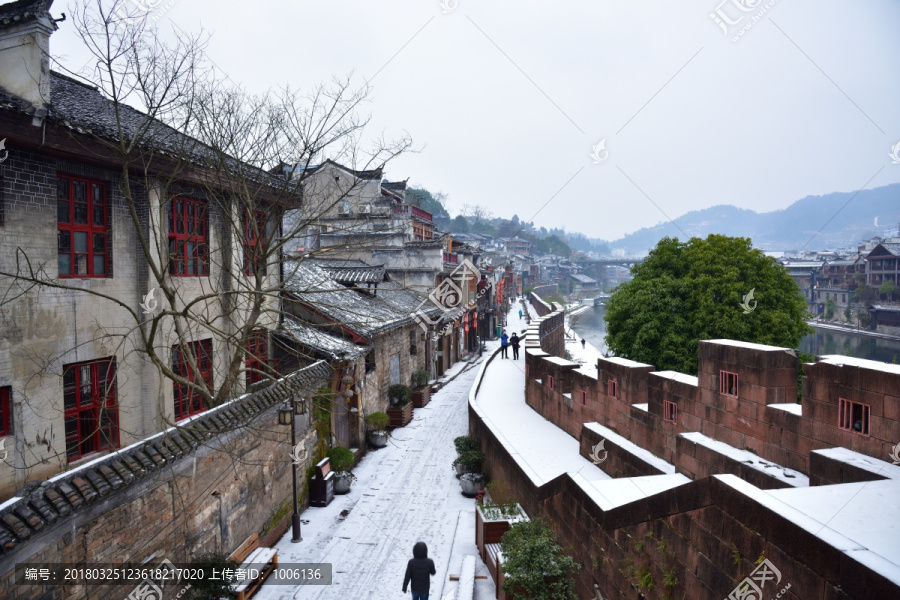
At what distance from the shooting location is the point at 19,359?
22.2 ft

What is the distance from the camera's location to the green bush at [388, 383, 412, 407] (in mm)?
18328

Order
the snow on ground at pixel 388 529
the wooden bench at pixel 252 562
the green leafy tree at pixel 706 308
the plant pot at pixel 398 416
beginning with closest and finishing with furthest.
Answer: the wooden bench at pixel 252 562
the snow on ground at pixel 388 529
the green leafy tree at pixel 706 308
the plant pot at pixel 398 416

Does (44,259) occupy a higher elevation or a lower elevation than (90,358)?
higher

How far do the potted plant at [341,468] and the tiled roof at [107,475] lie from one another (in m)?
3.77

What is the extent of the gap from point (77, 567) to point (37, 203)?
4.50 metres

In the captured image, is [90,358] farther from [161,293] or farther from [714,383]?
[714,383]

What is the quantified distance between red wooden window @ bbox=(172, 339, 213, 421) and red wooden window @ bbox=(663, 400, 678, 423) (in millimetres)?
7597

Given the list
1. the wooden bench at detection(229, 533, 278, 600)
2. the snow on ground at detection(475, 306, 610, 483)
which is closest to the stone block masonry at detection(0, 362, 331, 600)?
the wooden bench at detection(229, 533, 278, 600)

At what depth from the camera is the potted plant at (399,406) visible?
17969mm

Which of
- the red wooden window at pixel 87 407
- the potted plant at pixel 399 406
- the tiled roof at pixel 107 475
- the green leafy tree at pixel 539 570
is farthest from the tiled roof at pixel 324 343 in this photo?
the green leafy tree at pixel 539 570

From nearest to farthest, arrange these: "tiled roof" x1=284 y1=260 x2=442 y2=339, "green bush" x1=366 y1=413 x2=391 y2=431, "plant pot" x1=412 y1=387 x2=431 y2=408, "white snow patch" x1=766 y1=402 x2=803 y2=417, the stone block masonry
Answer: the stone block masonry
"white snow patch" x1=766 y1=402 x2=803 y2=417
"tiled roof" x1=284 y1=260 x2=442 y2=339
"green bush" x1=366 y1=413 x2=391 y2=431
"plant pot" x1=412 y1=387 x2=431 y2=408

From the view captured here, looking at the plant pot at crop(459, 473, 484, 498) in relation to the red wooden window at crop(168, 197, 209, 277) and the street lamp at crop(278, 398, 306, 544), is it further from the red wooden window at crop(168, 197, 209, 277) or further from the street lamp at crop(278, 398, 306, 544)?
the red wooden window at crop(168, 197, 209, 277)

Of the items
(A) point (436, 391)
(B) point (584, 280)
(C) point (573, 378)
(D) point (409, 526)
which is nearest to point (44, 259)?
(D) point (409, 526)

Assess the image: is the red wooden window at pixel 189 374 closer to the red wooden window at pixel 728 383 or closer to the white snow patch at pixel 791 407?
the red wooden window at pixel 728 383
